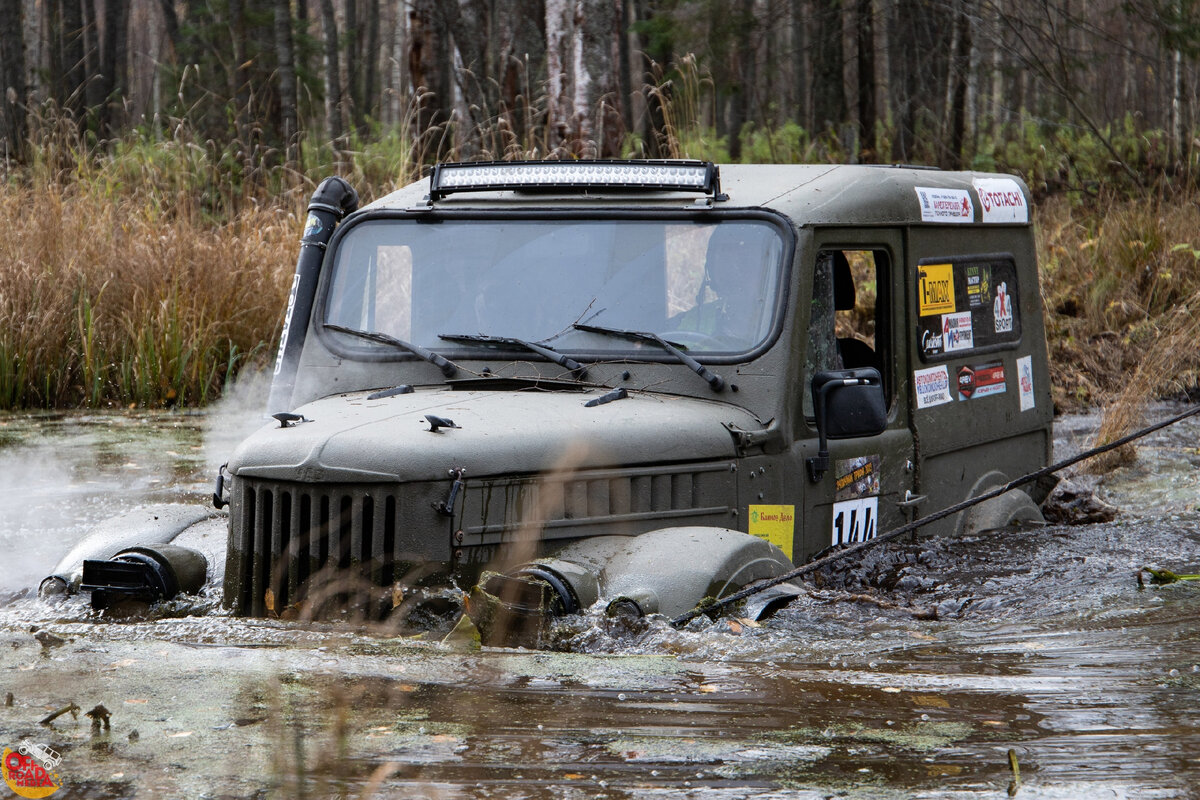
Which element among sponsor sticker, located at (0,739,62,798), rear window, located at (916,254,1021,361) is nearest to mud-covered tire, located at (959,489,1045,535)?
rear window, located at (916,254,1021,361)

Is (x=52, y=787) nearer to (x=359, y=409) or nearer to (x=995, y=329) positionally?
(x=359, y=409)

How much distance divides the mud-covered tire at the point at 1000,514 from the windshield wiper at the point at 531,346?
212cm

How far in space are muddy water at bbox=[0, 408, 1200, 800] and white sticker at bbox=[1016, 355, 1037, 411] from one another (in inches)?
42.7

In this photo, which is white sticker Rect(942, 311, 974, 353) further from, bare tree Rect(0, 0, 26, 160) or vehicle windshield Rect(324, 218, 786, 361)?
bare tree Rect(0, 0, 26, 160)

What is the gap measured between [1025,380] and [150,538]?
4.00 metres

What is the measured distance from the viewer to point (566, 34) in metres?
11.7

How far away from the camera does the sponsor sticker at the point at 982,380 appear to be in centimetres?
616

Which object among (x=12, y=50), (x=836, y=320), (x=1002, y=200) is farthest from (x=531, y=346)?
(x=12, y=50)

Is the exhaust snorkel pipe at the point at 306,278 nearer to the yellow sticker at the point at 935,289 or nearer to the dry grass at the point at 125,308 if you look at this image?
the yellow sticker at the point at 935,289

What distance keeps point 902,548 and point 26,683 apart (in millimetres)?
3468

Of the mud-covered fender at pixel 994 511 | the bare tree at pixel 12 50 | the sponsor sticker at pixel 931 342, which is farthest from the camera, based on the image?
the bare tree at pixel 12 50

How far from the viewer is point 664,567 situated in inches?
176

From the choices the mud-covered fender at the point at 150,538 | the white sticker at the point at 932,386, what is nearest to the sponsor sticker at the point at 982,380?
the white sticker at the point at 932,386

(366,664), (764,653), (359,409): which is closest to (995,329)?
(764,653)
